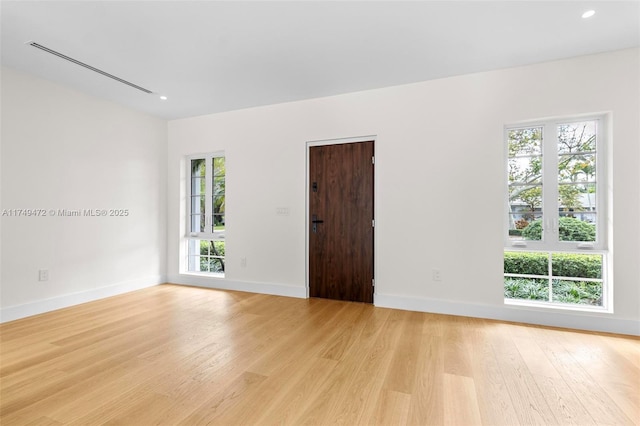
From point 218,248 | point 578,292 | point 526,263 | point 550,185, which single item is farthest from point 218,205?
point 578,292

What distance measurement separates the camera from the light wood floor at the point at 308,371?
169 cm

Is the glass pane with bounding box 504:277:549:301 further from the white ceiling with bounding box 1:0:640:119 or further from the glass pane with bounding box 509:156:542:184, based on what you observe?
the white ceiling with bounding box 1:0:640:119

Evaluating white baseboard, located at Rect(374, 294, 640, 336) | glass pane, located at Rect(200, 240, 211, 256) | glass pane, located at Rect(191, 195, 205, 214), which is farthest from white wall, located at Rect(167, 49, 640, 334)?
glass pane, located at Rect(191, 195, 205, 214)

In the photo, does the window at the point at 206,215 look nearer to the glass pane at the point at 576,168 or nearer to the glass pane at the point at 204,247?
the glass pane at the point at 204,247

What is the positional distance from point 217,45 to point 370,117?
1.95 metres

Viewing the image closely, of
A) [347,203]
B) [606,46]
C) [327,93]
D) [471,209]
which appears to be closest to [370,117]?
[327,93]

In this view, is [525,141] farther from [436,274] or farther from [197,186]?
[197,186]

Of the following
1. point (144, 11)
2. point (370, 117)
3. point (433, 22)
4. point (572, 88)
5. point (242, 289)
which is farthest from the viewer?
point (242, 289)

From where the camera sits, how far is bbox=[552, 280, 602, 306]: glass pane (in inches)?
123

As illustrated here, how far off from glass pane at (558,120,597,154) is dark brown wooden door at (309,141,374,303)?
2.07 metres

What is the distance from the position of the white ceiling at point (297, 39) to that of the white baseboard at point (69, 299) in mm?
2641

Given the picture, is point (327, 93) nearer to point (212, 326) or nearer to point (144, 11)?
point (144, 11)

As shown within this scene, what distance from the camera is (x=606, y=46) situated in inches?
110

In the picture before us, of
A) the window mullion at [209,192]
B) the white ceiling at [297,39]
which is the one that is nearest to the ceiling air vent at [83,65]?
the white ceiling at [297,39]
